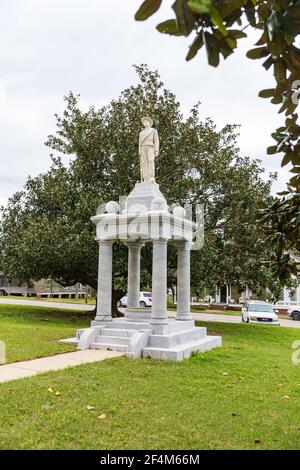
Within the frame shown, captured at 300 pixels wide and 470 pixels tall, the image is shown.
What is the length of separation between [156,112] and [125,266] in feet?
21.5

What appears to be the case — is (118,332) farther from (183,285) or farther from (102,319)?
(183,285)

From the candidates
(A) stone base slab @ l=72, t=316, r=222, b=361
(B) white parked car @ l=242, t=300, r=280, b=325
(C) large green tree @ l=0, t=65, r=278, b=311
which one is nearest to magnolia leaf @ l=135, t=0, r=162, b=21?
(A) stone base slab @ l=72, t=316, r=222, b=361

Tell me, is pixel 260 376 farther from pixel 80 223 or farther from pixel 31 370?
pixel 80 223

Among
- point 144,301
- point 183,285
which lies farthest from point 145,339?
point 144,301

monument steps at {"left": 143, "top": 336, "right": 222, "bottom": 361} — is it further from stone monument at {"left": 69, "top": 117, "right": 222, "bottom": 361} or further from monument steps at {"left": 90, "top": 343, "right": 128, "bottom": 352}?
monument steps at {"left": 90, "top": 343, "right": 128, "bottom": 352}

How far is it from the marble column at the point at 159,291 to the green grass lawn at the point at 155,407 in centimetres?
128

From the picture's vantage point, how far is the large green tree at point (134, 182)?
55.7 feet

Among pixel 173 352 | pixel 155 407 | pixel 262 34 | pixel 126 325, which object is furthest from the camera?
pixel 126 325

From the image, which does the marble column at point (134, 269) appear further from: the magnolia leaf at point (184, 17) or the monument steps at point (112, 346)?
the magnolia leaf at point (184, 17)

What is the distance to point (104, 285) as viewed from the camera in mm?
11078

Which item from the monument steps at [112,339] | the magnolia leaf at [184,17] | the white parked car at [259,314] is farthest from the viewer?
the white parked car at [259,314]

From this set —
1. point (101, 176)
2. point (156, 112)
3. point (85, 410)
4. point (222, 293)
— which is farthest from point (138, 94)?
point (222, 293)

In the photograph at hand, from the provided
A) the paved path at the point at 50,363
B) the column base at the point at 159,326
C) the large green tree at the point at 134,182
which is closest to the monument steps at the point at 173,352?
the column base at the point at 159,326

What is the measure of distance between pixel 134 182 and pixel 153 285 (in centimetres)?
874
